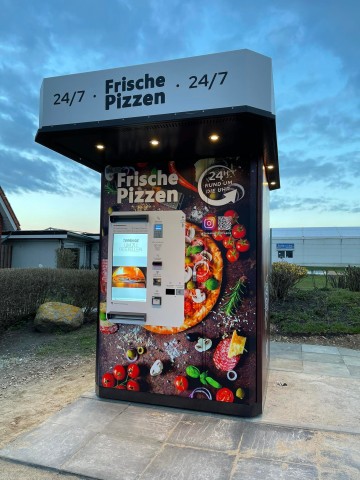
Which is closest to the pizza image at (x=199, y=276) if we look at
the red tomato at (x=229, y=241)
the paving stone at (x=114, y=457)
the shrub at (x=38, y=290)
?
the red tomato at (x=229, y=241)

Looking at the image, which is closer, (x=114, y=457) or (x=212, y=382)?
(x=114, y=457)

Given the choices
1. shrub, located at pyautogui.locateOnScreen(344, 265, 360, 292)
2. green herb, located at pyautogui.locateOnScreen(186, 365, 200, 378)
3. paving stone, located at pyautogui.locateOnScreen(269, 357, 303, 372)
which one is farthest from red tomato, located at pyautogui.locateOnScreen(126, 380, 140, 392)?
shrub, located at pyautogui.locateOnScreen(344, 265, 360, 292)

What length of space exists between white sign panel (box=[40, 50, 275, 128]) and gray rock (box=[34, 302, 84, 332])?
5237 millimetres

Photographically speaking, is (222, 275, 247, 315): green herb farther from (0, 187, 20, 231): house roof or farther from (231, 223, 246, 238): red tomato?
(0, 187, 20, 231): house roof

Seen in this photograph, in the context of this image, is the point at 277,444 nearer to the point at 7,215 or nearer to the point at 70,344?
the point at 70,344

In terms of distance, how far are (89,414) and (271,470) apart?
1.93m

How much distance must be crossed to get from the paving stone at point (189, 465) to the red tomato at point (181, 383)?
87 centimetres

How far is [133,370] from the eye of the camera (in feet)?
14.2

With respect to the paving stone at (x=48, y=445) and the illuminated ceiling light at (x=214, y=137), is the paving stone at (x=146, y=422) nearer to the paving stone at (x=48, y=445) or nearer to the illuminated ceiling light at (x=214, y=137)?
the paving stone at (x=48, y=445)

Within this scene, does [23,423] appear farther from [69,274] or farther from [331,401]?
[69,274]

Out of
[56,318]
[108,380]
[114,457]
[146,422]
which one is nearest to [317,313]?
[56,318]

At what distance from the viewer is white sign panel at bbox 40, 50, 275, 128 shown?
329 cm

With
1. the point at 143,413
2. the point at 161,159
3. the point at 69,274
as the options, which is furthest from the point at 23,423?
the point at 69,274

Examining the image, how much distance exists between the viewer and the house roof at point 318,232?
41294 millimetres
